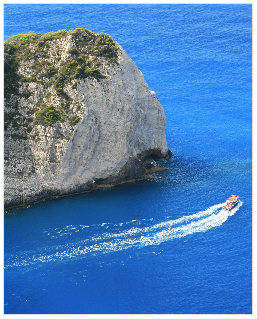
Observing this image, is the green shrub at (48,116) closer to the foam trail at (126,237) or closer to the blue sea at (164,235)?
the blue sea at (164,235)

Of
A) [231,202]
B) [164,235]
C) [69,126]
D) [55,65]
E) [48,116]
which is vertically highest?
[55,65]

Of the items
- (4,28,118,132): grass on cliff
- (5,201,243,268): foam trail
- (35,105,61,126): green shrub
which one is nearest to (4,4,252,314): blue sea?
(5,201,243,268): foam trail

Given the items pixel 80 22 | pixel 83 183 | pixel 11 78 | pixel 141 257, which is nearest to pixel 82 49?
pixel 11 78

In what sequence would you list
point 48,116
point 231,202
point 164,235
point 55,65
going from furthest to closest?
point 55,65 < point 48,116 < point 231,202 < point 164,235

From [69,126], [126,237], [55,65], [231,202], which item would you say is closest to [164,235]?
[126,237]

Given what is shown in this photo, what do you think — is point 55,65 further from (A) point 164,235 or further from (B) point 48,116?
(A) point 164,235

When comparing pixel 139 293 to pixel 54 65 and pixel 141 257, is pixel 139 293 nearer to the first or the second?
pixel 141 257

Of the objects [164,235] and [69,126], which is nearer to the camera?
[164,235]

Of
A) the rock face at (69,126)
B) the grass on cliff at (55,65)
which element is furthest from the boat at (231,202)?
the grass on cliff at (55,65)
